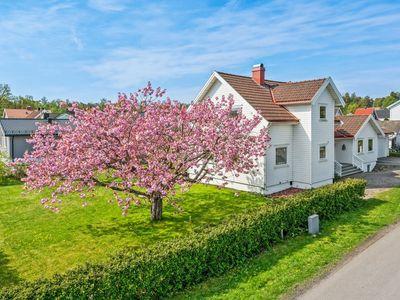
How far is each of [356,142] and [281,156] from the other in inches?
469

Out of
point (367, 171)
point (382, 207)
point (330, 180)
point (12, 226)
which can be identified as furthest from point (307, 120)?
point (12, 226)

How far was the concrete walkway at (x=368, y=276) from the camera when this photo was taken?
7.01 m

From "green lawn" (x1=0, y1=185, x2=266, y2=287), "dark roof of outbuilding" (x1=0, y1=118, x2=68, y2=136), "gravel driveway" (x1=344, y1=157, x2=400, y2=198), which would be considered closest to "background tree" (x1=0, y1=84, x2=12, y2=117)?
"dark roof of outbuilding" (x1=0, y1=118, x2=68, y2=136)

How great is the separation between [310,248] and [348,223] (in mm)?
3621

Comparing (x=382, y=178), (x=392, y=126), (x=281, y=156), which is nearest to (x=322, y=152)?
(x=281, y=156)

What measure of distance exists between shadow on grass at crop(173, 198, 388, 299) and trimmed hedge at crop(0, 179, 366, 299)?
0.23 m

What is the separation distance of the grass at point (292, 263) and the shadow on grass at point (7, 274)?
5191mm

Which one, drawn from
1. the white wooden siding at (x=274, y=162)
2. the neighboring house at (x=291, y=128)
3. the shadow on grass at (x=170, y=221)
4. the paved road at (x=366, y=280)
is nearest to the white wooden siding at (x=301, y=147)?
the neighboring house at (x=291, y=128)

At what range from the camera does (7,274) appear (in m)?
8.64

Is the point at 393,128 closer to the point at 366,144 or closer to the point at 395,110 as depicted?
the point at 395,110

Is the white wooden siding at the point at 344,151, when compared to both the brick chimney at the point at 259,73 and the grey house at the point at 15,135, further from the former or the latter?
the grey house at the point at 15,135

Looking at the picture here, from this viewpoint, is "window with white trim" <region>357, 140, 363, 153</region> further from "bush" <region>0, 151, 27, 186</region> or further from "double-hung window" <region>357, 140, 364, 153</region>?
"bush" <region>0, 151, 27, 186</region>

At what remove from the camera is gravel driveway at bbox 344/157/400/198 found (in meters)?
19.0

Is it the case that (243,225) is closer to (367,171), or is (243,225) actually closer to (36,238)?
(36,238)
